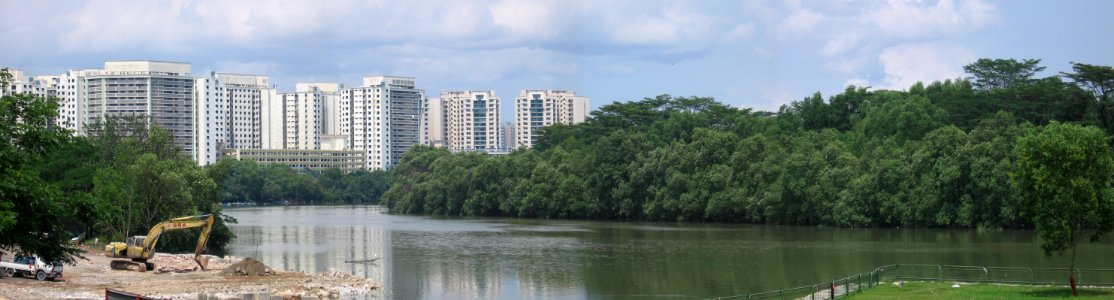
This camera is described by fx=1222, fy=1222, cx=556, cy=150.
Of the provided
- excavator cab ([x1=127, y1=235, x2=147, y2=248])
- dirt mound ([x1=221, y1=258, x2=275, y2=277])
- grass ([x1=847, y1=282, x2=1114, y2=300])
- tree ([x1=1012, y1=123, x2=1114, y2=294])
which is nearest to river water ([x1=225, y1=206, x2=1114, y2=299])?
dirt mound ([x1=221, y1=258, x2=275, y2=277])

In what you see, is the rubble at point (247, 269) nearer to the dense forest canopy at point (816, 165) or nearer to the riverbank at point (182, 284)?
the riverbank at point (182, 284)

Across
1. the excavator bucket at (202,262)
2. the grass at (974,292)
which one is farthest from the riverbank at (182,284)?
the grass at (974,292)

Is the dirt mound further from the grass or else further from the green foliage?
the grass

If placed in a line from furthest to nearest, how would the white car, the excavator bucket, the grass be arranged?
the excavator bucket → the white car → the grass

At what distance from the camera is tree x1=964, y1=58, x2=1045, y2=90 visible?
381ft

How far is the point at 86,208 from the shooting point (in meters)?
32.1

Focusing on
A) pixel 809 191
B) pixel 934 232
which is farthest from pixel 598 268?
pixel 809 191

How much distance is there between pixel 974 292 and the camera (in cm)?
3550

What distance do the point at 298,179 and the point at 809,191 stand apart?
125m

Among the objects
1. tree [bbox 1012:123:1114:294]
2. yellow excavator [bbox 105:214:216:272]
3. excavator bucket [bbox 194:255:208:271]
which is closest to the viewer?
tree [bbox 1012:123:1114:294]

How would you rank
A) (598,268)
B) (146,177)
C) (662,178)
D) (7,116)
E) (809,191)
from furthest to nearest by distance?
(662,178), (809,191), (146,177), (598,268), (7,116)

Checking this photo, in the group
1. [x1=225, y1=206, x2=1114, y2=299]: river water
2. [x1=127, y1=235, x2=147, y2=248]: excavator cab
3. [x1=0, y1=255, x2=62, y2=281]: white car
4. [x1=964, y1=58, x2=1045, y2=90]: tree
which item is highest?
[x1=964, y1=58, x2=1045, y2=90]: tree

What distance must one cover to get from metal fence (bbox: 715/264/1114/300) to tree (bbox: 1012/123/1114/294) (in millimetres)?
2921

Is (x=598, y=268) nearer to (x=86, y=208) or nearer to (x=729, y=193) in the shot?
(x=86, y=208)
